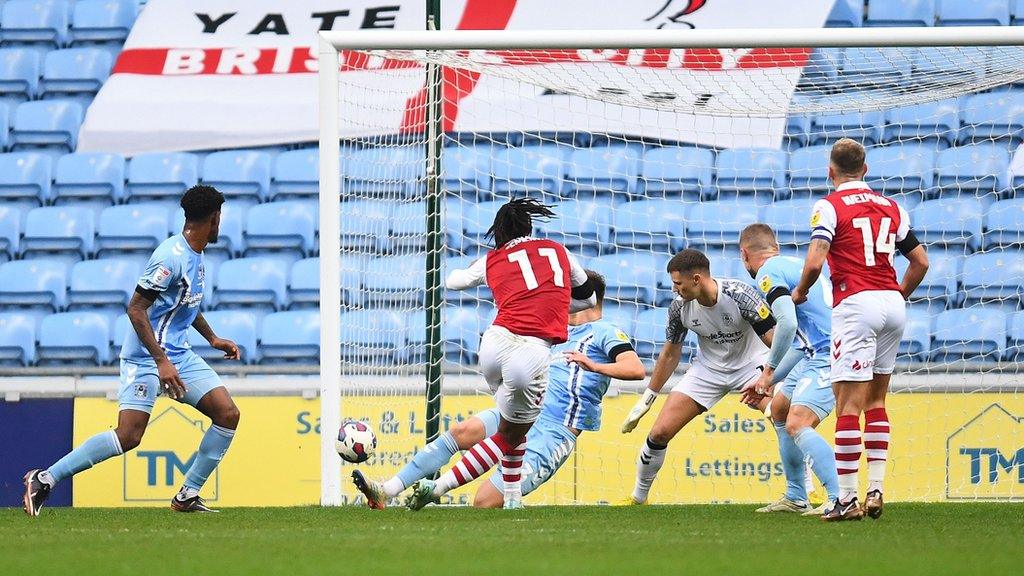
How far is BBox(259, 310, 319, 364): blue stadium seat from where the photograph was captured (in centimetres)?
1174

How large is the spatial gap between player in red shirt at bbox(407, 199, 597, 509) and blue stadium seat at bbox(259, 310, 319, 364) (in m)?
4.42

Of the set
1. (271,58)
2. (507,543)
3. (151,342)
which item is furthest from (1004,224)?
(271,58)

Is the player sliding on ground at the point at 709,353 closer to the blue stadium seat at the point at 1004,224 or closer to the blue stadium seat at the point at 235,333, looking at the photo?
the blue stadium seat at the point at 1004,224

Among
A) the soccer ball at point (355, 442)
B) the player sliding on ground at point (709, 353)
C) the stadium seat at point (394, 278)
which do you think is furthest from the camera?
the stadium seat at point (394, 278)

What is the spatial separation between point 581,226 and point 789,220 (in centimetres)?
178

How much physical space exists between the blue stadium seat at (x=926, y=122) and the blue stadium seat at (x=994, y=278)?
140 cm

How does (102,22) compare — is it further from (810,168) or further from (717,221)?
(810,168)

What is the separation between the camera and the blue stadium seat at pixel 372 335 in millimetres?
9016

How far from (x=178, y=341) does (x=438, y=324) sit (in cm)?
213

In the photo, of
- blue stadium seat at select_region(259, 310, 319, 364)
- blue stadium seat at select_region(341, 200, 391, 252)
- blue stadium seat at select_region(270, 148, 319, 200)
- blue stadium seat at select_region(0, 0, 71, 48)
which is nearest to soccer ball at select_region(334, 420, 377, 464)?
blue stadium seat at select_region(341, 200, 391, 252)

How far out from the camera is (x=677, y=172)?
12.3m

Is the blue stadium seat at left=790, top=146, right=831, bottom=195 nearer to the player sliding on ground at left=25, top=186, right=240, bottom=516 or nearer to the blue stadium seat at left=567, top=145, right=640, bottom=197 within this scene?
the blue stadium seat at left=567, top=145, right=640, bottom=197

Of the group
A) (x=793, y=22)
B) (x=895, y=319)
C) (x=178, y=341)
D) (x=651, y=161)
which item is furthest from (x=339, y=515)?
(x=793, y=22)

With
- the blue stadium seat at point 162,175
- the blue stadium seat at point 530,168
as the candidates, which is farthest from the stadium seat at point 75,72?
the blue stadium seat at point 530,168
